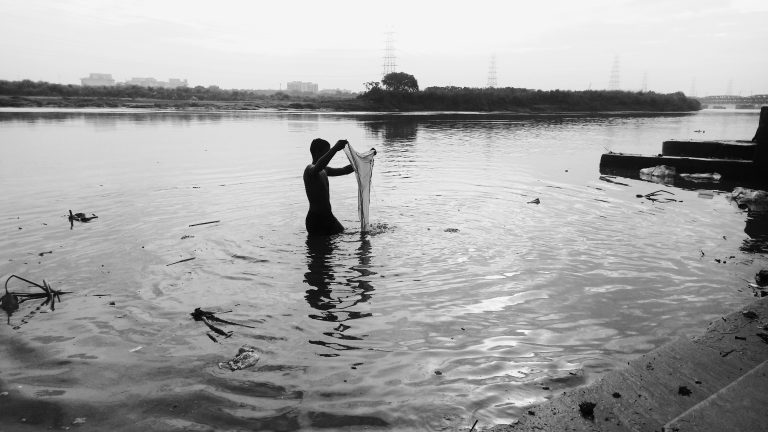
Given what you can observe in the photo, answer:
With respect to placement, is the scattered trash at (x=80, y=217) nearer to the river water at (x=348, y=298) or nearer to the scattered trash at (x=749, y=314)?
the river water at (x=348, y=298)

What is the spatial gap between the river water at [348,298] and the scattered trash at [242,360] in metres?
0.09

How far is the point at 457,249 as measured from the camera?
332 inches

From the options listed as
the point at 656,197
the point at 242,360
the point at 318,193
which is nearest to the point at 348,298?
the point at 242,360

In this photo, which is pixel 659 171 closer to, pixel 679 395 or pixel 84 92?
pixel 679 395

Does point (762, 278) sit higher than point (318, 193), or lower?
lower

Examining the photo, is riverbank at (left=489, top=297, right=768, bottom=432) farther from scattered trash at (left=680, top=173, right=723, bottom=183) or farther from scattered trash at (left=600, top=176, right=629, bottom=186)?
scattered trash at (left=680, top=173, right=723, bottom=183)

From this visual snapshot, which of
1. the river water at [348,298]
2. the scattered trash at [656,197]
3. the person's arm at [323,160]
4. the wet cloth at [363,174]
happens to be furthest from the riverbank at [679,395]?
the scattered trash at [656,197]

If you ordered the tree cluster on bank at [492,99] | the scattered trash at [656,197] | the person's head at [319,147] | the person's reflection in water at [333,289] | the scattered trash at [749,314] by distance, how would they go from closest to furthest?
the scattered trash at [749,314]
the person's reflection in water at [333,289]
the person's head at [319,147]
the scattered trash at [656,197]
the tree cluster on bank at [492,99]

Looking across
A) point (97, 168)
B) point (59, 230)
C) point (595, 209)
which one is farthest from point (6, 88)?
point (595, 209)

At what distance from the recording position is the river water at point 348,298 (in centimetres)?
424

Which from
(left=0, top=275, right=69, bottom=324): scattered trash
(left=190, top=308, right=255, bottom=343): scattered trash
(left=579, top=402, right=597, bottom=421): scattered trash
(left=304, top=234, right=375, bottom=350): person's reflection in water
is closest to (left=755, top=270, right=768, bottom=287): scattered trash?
(left=579, top=402, right=597, bottom=421): scattered trash

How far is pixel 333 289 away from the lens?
679cm

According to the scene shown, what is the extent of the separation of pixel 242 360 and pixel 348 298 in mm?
1872

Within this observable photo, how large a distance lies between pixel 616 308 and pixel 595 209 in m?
5.94
